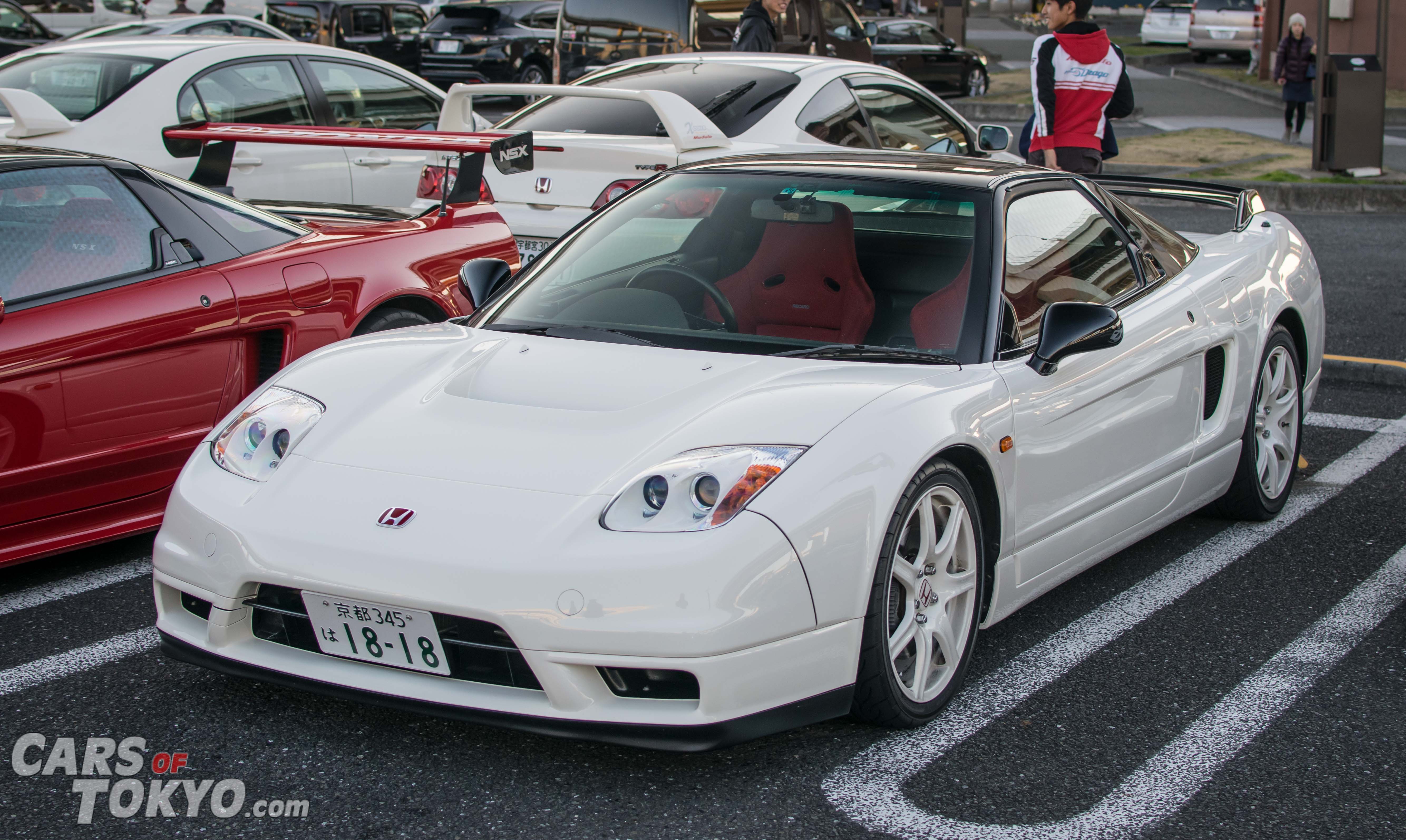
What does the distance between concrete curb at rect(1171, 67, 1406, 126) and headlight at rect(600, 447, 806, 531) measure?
68.7 feet

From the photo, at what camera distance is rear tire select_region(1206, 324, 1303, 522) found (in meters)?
4.79

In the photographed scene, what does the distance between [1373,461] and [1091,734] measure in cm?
305

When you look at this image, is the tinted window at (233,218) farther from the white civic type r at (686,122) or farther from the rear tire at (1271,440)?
the rear tire at (1271,440)

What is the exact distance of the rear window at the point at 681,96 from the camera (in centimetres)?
735

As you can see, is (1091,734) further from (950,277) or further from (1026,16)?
(1026,16)

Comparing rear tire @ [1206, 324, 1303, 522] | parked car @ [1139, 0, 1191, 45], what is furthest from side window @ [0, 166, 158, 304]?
parked car @ [1139, 0, 1191, 45]

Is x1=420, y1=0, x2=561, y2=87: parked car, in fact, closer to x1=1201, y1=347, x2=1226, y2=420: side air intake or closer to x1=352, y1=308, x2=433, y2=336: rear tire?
x1=352, y1=308, x2=433, y2=336: rear tire

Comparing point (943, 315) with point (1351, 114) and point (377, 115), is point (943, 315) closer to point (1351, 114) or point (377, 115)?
point (377, 115)

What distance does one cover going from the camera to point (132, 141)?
24.2ft

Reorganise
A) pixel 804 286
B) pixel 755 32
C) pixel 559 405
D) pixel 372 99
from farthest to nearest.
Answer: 1. pixel 755 32
2. pixel 372 99
3. pixel 804 286
4. pixel 559 405

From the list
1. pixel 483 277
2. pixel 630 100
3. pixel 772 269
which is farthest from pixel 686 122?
pixel 772 269

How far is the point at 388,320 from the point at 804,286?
1921 mm

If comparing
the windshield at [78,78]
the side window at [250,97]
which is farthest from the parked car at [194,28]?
the side window at [250,97]

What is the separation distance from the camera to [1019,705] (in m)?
3.42
